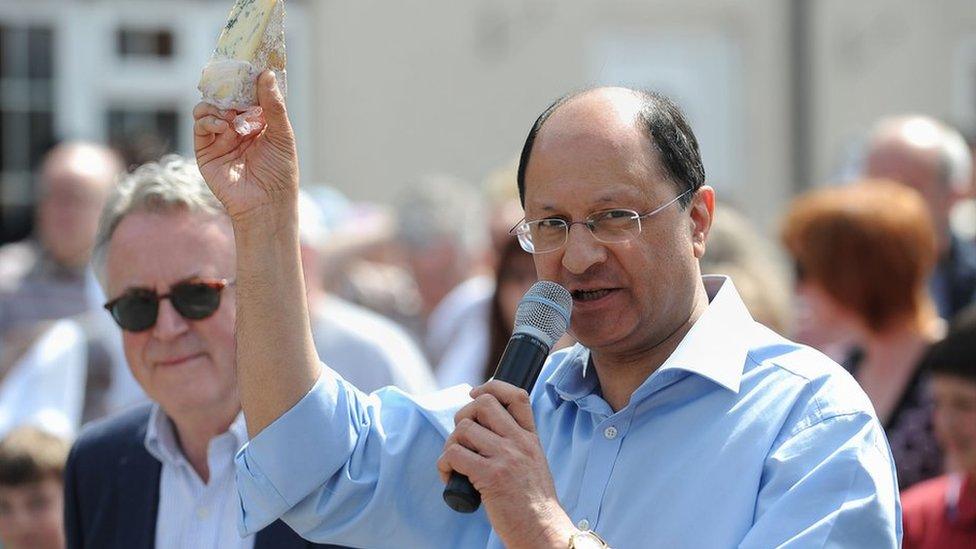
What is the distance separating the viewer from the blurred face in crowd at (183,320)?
3.27m

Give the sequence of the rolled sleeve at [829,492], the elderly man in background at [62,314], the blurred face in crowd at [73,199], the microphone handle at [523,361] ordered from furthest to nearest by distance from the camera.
→ the blurred face in crowd at [73,199] → the elderly man in background at [62,314] → the microphone handle at [523,361] → the rolled sleeve at [829,492]

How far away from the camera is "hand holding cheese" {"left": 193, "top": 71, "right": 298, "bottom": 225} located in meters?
2.53

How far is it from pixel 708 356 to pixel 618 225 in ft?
0.86

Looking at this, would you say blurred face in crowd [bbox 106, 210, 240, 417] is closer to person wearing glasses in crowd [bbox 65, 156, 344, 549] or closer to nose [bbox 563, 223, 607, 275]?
person wearing glasses in crowd [bbox 65, 156, 344, 549]

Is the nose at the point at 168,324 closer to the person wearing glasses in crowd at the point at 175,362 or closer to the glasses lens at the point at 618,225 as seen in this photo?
the person wearing glasses in crowd at the point at 175,362

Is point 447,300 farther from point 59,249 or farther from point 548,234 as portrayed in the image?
point 548,234

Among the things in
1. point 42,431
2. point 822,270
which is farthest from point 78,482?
point 822,270

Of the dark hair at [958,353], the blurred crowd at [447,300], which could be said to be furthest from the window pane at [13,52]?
the dark hair at [958,353]

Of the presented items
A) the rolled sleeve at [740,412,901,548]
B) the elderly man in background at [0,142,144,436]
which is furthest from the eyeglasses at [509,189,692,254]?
the elderly man in background at [0,142,144,436]

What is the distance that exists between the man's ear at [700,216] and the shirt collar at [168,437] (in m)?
1.22

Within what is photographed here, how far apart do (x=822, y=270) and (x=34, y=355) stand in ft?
9.22

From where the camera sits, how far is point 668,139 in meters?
2.47

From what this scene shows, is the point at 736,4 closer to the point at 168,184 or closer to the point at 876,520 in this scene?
the point at 168,184

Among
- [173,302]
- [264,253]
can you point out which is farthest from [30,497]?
[264,253]
